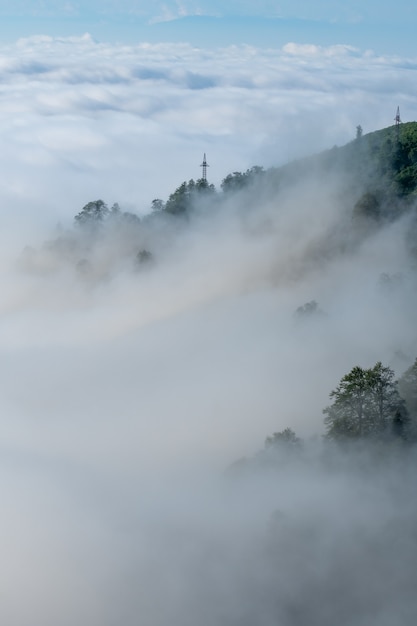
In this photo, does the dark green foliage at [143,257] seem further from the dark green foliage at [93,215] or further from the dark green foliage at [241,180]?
Result: the dark green foliage at [241,180]

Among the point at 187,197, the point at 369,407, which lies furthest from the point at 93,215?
the point at 369,407

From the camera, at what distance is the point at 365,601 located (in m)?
53.2

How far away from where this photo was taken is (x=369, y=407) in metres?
64.0

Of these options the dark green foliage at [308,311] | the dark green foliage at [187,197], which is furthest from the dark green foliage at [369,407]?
the dark green foliage at [187,197]

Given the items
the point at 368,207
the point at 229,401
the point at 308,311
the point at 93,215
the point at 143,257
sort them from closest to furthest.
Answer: the point at 229,401, the point at 308,311, the point at 368,207, the point at 143,257, the point at 93,215

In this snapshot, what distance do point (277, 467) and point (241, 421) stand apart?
699 inches

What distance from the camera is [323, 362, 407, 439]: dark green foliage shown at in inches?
2477

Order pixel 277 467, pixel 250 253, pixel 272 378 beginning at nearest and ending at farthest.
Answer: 1. pixel 277 467
2. pixel 272 378
3. pixel 250 253

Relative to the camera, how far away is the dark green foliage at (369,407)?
62906 millimetres

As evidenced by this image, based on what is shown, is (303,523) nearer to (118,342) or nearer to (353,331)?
(353,331)

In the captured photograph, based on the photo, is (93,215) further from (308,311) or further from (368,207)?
(308,311)

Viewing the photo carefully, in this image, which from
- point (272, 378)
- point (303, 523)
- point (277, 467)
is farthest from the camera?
point (272, 378)

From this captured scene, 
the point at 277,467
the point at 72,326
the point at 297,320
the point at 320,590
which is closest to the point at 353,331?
the point at 297,320

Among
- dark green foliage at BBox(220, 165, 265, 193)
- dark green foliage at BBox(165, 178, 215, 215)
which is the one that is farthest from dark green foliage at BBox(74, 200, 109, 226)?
dark green foliage at BBox(220, 165, 265, 193)
